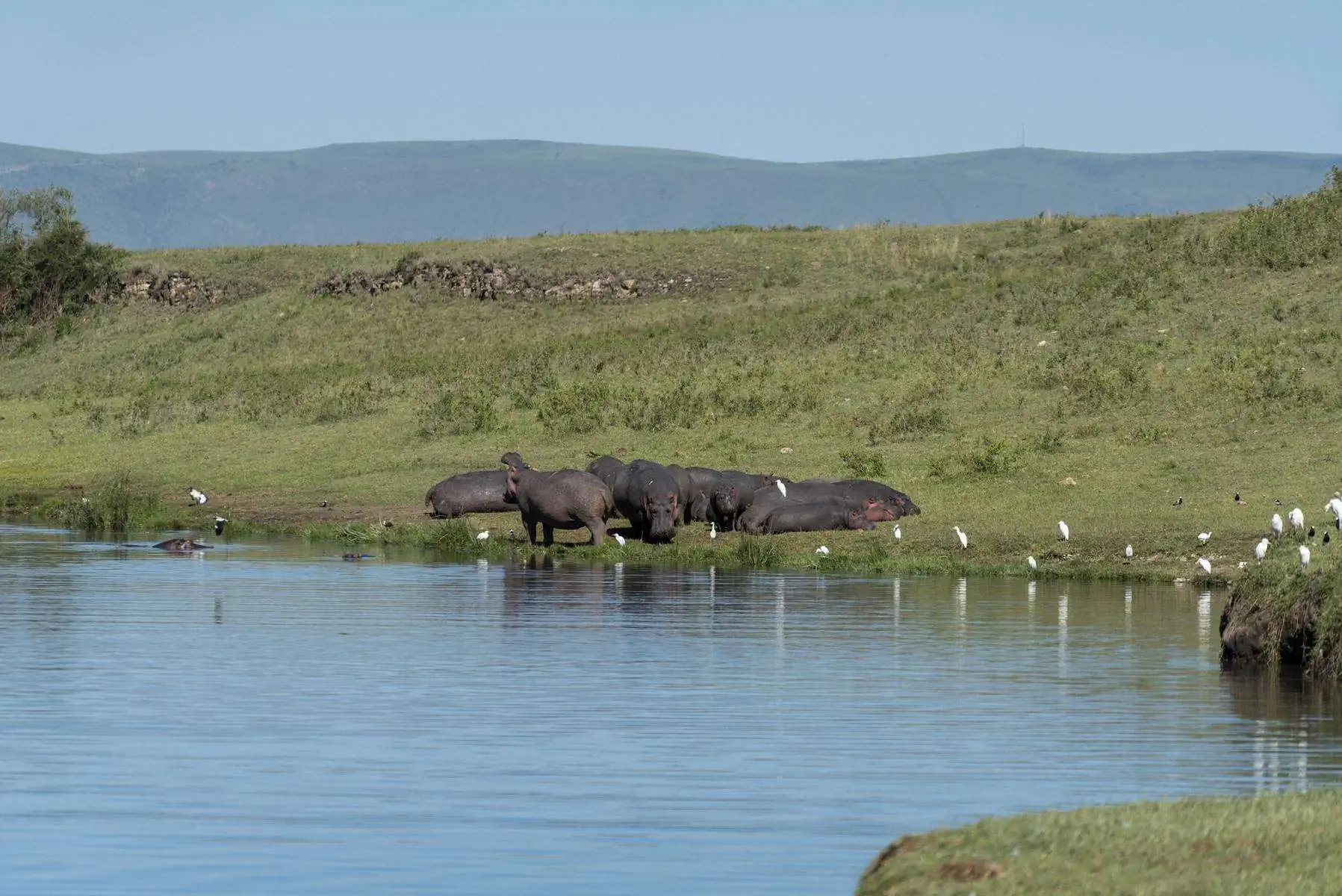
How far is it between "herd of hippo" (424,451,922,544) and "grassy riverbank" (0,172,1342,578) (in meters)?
0.67

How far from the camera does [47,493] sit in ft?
134

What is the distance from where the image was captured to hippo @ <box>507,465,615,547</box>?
30422 millimetres

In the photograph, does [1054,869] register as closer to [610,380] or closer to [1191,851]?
[1191,851]

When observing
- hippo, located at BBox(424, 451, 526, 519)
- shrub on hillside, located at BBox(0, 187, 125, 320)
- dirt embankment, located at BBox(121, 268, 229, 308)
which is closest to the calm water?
hippo, located at BBox(424, 451, 526, 519)

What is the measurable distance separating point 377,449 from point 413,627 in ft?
67.1

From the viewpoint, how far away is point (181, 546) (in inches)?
1230

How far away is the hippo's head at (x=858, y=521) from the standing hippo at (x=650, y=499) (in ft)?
7.98

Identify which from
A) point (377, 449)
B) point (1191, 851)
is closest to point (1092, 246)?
point (377, 449)

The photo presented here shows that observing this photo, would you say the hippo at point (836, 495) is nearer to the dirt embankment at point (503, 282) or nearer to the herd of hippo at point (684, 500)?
the herd of hippo at point (684, 500)

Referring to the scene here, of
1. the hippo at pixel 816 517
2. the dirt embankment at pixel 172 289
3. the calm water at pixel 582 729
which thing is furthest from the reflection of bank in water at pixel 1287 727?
the dirt embankment at pixel 172 289

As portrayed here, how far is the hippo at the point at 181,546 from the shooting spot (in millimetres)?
31094

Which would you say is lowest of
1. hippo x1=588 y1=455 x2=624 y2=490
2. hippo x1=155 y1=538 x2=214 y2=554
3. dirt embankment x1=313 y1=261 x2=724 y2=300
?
hippo x1=155 y1=538 x2=214 y2=554

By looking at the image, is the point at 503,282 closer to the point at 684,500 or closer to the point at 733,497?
the point at 684,500

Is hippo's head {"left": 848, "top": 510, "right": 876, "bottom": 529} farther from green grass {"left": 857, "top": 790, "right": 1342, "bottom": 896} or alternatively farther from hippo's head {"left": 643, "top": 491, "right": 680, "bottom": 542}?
green grass {"left": 857, "top": 790, "right": 1342, "bottom": 896}
